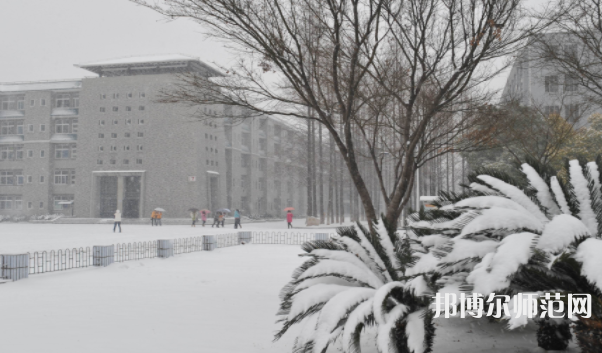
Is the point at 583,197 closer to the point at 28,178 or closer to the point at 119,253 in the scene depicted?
the point at 119,253

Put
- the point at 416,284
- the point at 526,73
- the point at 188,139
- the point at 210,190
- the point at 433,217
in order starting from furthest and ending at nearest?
the point at 210,190, the point at 188,139, the point at 526,73, the point at 433,217, the point at 416,284

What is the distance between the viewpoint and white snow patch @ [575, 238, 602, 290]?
3.78 metres

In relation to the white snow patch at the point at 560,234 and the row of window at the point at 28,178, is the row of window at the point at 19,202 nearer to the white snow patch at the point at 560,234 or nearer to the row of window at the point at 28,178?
the row of window at the point at 28,178

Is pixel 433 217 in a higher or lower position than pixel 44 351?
higher

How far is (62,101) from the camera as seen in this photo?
6347 centimetres

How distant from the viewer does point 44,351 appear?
6.41 metres

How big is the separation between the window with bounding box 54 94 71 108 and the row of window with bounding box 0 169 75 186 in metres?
8.29

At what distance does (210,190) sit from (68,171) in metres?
18.6

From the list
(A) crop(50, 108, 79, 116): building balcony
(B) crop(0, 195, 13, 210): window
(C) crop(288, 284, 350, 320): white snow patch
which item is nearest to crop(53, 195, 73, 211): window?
(B) crop(0, 195, 13, 210): window

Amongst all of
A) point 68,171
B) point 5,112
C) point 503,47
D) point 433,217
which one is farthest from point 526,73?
point 5,112

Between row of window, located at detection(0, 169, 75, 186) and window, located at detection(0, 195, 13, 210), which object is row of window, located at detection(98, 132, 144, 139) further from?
window, located at detection(0, 195, 13, 210)

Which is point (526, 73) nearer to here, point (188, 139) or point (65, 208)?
point (188, 139)

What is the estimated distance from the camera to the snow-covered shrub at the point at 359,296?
189 inches

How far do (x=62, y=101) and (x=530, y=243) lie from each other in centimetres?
6825
